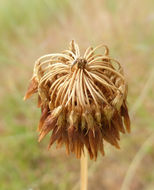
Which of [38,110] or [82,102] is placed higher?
[82,102]

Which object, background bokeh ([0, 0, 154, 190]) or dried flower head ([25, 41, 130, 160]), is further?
background bokeh ([0, 0, 154, 190])

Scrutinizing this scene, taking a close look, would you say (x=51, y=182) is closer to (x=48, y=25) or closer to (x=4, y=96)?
(x=4, y=96)

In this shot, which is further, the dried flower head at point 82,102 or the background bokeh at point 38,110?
the background bokeh at point 38,110

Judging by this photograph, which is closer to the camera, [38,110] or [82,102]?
[82,102]
